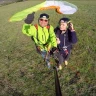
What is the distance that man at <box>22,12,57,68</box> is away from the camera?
278 inches

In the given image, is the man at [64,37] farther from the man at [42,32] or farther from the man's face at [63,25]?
the man at [42,32]

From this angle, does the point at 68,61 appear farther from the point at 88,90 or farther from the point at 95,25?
the point at 95,25

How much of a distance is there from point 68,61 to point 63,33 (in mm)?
1883

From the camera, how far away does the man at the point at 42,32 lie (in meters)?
7.06

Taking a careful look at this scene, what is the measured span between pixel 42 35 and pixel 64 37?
83 centimetres

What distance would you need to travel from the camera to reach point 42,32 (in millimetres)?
7246

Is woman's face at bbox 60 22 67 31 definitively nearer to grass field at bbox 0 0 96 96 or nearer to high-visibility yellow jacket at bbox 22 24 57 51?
high-visibility yellow jacket at bbox 22 24 57 51

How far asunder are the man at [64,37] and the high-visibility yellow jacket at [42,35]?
360mm

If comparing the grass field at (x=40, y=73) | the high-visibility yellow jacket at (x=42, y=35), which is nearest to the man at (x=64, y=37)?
the high-visibility yellow jacket at (x=42, y=35)

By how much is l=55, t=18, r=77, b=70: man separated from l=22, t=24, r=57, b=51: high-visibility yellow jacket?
0.36 metres

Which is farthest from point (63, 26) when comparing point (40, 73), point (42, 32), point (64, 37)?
point (40, 73)

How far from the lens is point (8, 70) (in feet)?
28.5

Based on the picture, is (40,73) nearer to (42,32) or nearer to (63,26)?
(42,32)

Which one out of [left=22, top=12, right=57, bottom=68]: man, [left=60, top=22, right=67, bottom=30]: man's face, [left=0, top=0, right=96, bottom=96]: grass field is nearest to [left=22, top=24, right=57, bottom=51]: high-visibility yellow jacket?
[left=22, top=12, right=57, bottom=68]: man
